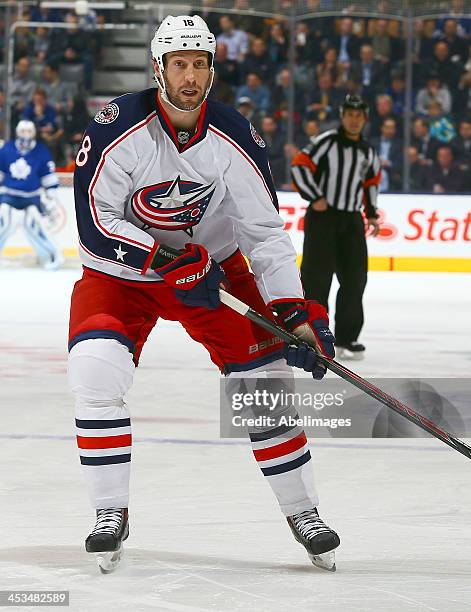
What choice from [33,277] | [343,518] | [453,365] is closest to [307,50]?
[33,277]

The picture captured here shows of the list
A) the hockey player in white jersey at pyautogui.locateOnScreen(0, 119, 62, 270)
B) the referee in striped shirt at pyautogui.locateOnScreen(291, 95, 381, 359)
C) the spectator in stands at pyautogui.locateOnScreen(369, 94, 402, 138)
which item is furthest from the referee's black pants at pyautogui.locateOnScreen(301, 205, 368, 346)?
the spectator in stands at pyautogui.locateOnScreen(369, 94, 402, 138)

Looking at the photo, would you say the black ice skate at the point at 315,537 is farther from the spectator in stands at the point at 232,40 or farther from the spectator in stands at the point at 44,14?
the spectator in stands at the point at 44,14

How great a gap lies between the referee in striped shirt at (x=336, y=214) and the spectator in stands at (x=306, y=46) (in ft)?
18.4

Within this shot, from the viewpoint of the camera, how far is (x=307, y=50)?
11.7m

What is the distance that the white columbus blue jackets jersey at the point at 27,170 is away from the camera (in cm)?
1069

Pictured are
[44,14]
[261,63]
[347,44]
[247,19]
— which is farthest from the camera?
[44,14]

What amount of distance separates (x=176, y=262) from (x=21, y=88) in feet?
31.9

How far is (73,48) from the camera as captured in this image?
12.5 m

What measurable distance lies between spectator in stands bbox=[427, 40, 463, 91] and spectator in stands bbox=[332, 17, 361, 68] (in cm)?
70

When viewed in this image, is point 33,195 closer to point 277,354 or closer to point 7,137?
point 7,137

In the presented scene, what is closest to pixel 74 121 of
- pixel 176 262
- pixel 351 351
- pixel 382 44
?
pixel 382 44

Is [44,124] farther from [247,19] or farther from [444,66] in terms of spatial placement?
[444,66]

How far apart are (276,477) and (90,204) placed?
2.23 ft

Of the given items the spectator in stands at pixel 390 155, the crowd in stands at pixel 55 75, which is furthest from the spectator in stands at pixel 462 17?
the crowd in stands at pixel 55 75
